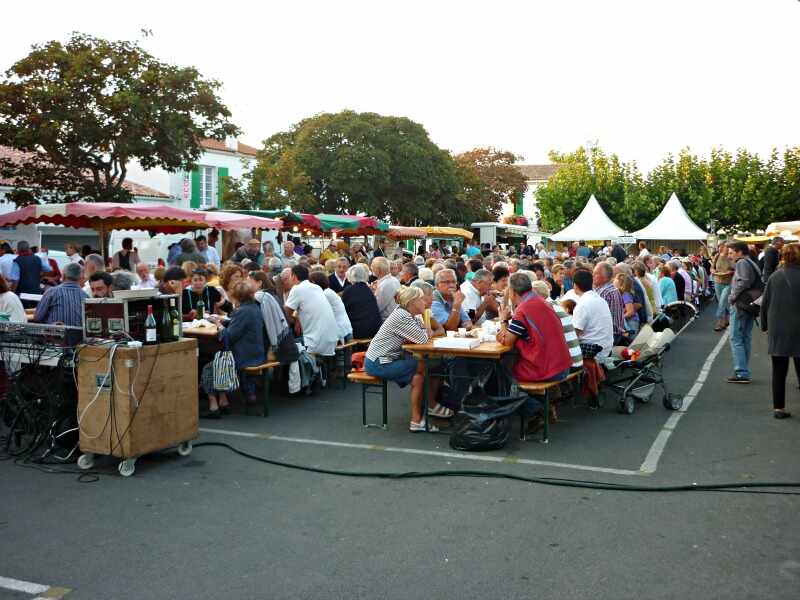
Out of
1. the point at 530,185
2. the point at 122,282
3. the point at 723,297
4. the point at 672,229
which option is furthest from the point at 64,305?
the point at 530,185

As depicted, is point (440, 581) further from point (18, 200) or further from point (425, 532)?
point (18, 200)

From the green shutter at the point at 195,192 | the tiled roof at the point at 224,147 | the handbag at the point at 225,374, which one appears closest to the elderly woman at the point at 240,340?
the handbag at the point at 225,374

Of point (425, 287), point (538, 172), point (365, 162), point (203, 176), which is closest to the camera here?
point (425, 287)

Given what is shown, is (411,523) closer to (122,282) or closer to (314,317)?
(314,317)

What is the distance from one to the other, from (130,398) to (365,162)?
137 ft

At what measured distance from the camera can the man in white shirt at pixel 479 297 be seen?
1014cm

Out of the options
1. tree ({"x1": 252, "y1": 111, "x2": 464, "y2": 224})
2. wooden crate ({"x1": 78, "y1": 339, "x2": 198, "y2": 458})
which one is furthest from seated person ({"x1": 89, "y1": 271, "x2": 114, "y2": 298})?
tree ({"x1": 252, "y1": 111, "x2": 464, "y2": 224})

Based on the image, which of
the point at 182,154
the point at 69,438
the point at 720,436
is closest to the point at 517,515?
the point at 720,436

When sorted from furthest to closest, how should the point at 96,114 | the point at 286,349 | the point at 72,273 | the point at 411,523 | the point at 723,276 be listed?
the point at 96,114 → the point at 723,276 → the point at 286,349 → the point at 72,273 → the point at 411,523

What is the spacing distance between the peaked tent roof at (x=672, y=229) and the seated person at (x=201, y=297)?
1854cm

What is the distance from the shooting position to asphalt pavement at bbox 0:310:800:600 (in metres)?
4.06

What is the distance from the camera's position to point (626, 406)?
8281mm

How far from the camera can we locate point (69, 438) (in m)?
6.41

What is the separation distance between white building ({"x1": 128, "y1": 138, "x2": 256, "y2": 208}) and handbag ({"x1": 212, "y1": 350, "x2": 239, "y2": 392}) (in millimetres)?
36570
